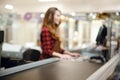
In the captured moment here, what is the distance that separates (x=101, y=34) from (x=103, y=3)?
1367 millimetres

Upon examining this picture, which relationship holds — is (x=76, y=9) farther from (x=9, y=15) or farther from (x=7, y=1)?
(x=9, y=15)

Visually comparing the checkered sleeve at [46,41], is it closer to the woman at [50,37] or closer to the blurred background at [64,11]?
the woman at [50,37]

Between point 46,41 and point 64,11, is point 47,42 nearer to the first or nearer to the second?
point 46,41

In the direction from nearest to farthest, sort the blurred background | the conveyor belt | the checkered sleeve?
the conveyor belt → the checkered sleeve → the blurred background

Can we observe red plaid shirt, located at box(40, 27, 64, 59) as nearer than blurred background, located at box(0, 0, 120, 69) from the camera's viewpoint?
Yes

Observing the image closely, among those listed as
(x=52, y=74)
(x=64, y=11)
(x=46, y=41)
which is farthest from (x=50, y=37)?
(x=64, y=11)

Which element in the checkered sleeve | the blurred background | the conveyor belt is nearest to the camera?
the conveyor belt

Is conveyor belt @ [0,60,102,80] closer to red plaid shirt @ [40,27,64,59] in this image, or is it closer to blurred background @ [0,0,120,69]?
red plaid shirt @ [40,27,64,59]

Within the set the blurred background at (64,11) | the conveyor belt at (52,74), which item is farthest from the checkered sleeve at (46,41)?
the blurred background at (64,11)

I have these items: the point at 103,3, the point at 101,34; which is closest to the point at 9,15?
the point at 103,3

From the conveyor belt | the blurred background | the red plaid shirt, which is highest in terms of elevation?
the blurred background

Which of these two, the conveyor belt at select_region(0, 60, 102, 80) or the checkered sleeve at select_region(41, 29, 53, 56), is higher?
the checkered sleeve at select_region(41, 29, 53, 56)

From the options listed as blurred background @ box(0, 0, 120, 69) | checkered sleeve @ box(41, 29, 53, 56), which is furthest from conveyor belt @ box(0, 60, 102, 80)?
blurred background @ box(0, 0, 120, 69)

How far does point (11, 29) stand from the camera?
457 cm
